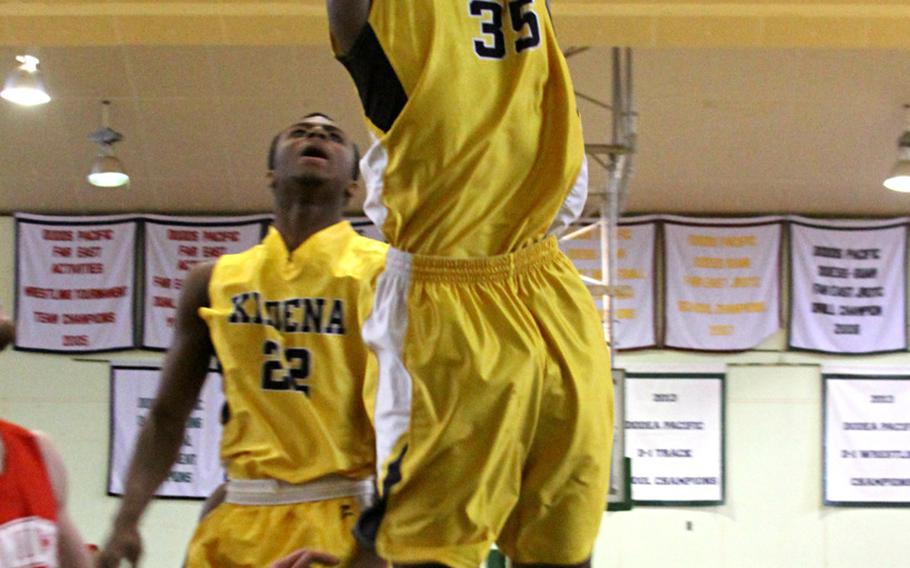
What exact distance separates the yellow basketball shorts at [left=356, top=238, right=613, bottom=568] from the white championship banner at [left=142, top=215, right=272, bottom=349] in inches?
365

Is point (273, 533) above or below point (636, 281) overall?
below

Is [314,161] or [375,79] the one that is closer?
[375,79]

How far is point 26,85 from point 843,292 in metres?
6.89

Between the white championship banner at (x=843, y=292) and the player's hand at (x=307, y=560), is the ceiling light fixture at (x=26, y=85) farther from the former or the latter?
the player's hand at (x=307, y=560)

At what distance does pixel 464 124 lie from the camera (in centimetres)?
192

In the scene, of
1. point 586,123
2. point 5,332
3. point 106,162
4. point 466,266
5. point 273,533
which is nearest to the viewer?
point 466,266

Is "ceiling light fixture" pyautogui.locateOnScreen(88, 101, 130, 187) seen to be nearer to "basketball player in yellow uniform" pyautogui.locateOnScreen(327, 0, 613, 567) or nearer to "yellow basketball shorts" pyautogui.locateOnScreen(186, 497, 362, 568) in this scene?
"yellow basketball shorts" pyautogui.locateOnScreen(186, 497, 362, 568)

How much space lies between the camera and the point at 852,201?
1101 centimetres

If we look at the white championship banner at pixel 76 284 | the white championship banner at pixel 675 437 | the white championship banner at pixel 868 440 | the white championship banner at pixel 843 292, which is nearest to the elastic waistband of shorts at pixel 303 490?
the white championship banner at pixel 675 437

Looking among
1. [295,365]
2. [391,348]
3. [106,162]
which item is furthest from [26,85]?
[391,348]

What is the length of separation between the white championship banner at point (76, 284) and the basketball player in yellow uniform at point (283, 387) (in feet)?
25.9

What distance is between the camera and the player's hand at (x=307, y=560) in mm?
2574

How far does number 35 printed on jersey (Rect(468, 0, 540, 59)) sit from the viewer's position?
1.96 metres

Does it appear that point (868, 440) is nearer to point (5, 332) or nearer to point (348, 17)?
point (5, 332)
